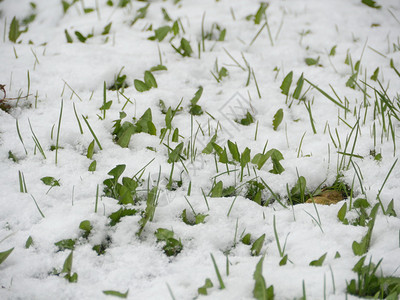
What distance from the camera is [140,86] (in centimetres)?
251

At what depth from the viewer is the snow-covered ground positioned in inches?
55.1

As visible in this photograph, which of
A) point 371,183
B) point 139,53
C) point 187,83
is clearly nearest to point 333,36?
point 187,83

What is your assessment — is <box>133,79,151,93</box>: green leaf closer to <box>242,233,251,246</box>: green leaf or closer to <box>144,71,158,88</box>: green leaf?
<box>144,71,158,88</box>: green leaf

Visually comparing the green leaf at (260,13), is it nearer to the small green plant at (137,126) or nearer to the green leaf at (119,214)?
the small green plant at (137,126)

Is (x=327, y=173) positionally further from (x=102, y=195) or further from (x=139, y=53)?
(x=139, y=53)

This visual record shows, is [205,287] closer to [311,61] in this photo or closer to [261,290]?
[261,290]

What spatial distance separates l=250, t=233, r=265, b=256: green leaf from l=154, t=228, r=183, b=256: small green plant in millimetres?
284

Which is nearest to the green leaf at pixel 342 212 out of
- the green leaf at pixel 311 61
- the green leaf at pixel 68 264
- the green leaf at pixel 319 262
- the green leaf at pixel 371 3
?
the green leaf at pixel 319 262

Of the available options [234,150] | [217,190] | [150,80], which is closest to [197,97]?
[150,80]

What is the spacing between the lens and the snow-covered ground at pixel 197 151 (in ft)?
4.59

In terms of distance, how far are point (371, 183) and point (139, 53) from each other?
1.93 m

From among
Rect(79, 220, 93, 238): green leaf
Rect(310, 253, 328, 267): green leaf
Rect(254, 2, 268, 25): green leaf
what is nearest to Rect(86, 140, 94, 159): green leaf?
Rect(79, 220, 93, 238): green leaf

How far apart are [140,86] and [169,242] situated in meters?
1.30

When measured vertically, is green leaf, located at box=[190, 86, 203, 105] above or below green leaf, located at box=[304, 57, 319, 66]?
below
